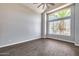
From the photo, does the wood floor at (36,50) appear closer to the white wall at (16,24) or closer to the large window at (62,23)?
the white wall at (16,24)

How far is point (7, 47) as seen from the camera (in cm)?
272

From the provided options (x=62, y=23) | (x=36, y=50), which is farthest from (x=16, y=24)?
(x=62, y=23)

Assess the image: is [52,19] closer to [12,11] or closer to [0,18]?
[12,11]

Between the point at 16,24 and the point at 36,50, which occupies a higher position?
the point at 16,24

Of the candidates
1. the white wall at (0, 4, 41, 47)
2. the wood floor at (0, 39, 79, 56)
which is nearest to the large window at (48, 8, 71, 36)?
the wood floor at (0, 39, 79, 56)

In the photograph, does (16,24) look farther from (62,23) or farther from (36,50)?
(62,23)

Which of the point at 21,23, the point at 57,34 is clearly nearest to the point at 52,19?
the point at 57,34

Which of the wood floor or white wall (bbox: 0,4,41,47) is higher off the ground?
white wall (bbox: 0,4,41,47)

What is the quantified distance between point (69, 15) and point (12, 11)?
3005mm

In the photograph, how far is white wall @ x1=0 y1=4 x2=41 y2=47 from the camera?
111 inches

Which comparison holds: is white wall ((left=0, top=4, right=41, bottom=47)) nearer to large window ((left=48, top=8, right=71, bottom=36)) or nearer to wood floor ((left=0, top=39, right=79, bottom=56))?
wood floor ((left=0, top=39, right=79, bottom=56))

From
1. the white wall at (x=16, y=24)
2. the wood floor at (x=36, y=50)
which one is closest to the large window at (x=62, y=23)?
the wood floor at (x=36, y=50)

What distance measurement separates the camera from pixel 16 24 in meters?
3.43

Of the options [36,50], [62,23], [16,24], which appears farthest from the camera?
[62,23]
